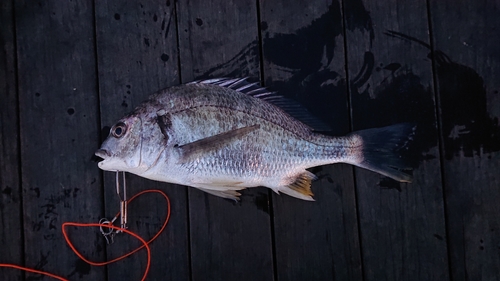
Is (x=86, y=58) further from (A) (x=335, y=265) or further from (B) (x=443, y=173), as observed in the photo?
(B) (x=443, y=173)

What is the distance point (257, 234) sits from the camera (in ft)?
7.78

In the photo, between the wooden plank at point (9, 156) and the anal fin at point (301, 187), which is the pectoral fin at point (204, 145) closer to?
the anal fin at point (301, 187)

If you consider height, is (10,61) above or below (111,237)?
above

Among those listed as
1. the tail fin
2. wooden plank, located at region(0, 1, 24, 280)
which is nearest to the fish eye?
wooden plank, located at region(0, 1, 24, 280)

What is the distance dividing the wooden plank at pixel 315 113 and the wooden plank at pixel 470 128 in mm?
598

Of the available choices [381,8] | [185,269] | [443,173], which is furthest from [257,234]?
Result: [381,8]

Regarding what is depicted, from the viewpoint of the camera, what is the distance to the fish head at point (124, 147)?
2.10 metres

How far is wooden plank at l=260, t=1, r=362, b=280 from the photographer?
2371 millimetres

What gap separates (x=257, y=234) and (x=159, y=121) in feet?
2.90

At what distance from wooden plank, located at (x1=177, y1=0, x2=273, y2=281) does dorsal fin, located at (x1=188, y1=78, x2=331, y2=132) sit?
12cm

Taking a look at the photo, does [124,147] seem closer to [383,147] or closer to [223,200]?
[223,200]

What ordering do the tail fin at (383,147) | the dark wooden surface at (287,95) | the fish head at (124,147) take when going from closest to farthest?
the fish head at (124,147) < the tail fin at (383,147) < the dark wooden surface at (287,95)

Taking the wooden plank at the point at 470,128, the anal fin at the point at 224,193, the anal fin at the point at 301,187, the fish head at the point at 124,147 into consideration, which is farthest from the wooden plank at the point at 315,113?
the fish head at the point at 124,147

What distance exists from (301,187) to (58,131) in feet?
4.84
